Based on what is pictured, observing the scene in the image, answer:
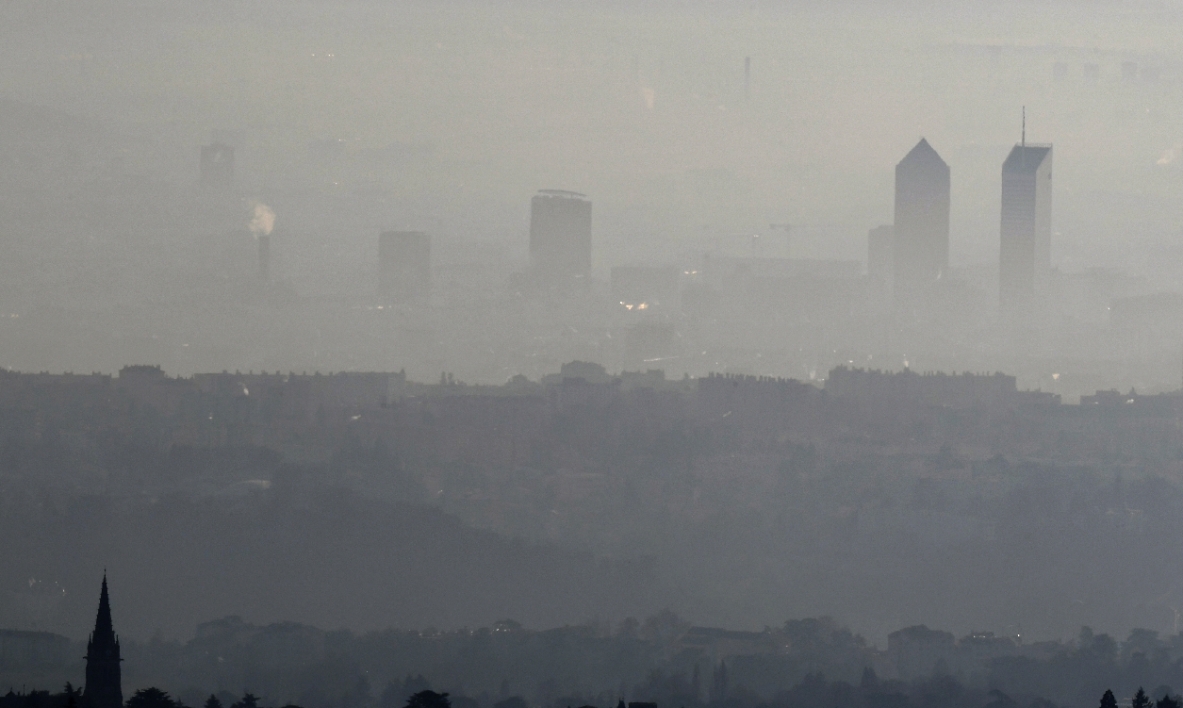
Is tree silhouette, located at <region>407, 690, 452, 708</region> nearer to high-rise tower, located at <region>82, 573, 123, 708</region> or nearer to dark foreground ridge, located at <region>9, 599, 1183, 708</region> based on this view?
high-rise tower, located at <region>82, 573, 123, 708</region>

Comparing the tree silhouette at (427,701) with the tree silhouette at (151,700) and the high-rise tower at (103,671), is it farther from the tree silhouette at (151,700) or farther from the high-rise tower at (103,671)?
the high-rise tower at (103,671)

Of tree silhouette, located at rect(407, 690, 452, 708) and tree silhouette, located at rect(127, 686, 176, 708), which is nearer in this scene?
tree silhouette, located at rect(407, 690, 452, 708)

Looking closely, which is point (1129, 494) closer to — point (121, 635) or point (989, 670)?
point (989, 670)

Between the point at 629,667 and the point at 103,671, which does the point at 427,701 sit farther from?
the point at 629,667

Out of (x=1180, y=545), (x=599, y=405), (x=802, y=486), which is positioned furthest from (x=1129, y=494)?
(x=599, y=405)

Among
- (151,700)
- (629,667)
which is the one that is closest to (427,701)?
(151,700)

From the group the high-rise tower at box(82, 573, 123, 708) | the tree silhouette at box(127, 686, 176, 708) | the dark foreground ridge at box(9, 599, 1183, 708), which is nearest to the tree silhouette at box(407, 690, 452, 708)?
the tree silhouette at box(127, 686, 176, 708)
